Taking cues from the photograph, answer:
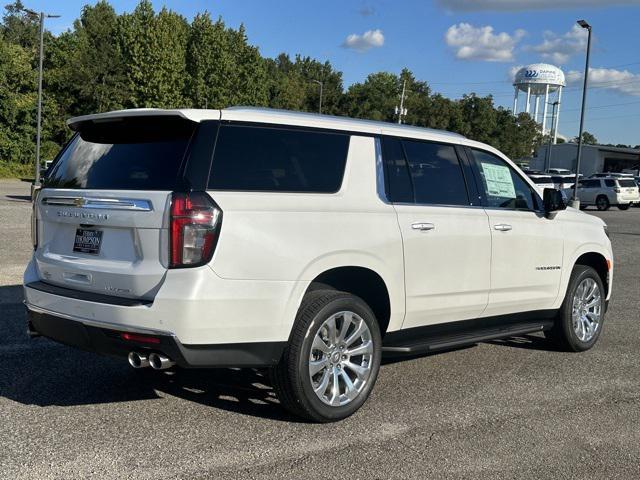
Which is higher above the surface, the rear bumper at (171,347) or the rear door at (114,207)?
the rear door at (114,207)

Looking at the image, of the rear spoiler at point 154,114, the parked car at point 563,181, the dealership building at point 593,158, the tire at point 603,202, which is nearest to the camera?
the rear spoiler at point 154,114

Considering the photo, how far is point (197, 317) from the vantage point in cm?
386

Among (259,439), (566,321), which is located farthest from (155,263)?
(566,321)

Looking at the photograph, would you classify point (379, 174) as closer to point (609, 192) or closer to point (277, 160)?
point (277, 160)

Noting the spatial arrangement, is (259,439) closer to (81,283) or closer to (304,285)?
(304,285)

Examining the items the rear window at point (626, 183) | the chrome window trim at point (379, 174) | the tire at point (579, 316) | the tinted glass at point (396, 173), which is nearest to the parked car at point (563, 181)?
the rear window at point (626, 183)

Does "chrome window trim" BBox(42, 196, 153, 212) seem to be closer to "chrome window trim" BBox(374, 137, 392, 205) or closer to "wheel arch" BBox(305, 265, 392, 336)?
"wheel arch" BBox(305, 265, 392, 336)

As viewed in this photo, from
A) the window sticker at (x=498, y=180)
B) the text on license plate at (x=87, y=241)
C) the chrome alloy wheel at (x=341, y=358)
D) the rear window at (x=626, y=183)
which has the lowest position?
the chrome alloy wheel at (x=341, y=358)

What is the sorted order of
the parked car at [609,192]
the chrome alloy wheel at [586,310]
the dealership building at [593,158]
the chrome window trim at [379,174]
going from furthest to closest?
the dealership building at [593,158] → the parked car at [609,192] → the chrome alloy wheel at [586,310] → the chrome window trim at [379,174]

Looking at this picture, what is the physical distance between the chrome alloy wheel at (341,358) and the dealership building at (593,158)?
274 ft

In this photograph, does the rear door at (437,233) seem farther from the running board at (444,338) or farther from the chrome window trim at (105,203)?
the chrome window trim at (105,203)

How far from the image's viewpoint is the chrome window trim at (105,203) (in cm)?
398

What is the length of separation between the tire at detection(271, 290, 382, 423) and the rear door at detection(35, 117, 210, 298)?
3.08ft

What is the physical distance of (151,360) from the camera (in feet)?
13.1
